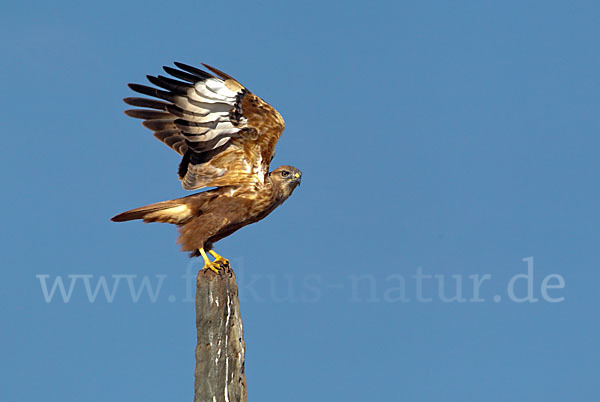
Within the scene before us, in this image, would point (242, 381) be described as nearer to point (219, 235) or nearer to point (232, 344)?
point (232, 344)

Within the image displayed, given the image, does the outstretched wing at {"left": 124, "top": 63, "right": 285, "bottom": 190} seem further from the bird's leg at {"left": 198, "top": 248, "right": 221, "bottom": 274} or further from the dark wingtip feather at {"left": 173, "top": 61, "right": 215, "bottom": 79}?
the bird's leg at {"left": 198, "top": 248, "right": 221, "bottom": 274}

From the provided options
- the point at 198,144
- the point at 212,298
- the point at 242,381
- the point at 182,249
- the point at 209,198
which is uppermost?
the point at 198,144

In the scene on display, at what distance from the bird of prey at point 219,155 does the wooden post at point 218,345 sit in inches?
49.0

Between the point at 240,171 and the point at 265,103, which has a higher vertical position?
the point at 265,103

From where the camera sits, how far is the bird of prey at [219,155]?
33.6 feet

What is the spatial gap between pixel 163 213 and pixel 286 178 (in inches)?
63.8

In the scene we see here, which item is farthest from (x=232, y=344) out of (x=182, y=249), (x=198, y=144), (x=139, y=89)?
(x=139, y=89)

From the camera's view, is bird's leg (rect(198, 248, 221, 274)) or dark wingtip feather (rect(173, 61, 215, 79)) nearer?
bird's leg (rect(198, 248, 221, 274))

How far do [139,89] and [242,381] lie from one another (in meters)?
4.05

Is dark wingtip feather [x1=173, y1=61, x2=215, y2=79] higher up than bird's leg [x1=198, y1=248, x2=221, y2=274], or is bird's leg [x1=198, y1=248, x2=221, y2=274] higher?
dark wingtip feather [x1=173, y1=61, x2=215, y2=79]

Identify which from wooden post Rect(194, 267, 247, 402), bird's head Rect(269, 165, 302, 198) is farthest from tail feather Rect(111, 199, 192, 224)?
wooden post Rect(194, 267, 247, 402)

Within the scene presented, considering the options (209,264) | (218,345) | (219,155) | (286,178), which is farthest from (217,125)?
(218,345)

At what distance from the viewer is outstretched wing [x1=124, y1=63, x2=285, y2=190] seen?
34.4ft

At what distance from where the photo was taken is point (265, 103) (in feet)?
34.6
